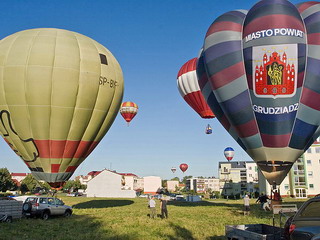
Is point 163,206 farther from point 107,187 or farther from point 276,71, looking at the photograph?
point 107,187

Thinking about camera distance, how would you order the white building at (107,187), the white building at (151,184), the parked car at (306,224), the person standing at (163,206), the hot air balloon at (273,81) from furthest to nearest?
the white building at (151,184) < the white building at (107,187) < the person standing at (163,206) < the hot air balloon at (273,81) < the parked car at (306,224)

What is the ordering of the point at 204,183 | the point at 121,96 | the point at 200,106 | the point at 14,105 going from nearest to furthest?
1. the point at 14,105
2. the point at 121,96
3. the point at 200,106
4. the point at 204,183

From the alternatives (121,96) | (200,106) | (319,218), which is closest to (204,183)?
(200,106)

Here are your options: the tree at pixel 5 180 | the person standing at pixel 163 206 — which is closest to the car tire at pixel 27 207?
the person standing at pixel 163 206

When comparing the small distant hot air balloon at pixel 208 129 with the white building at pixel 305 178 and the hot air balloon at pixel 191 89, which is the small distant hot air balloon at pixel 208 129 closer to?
the white building at pixel 305 178

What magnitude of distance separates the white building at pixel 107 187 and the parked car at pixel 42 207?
58682mm

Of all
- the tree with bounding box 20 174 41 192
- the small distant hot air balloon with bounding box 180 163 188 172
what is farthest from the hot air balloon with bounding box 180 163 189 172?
the tree with bounding box 20 174 41 192

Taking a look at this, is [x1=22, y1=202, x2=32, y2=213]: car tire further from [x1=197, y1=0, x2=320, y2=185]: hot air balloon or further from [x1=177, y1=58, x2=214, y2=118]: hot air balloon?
[x1=177, y1=58, x2=214, y2=118]: hot air balloon

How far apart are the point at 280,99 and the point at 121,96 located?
12995 millimetres

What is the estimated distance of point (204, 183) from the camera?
164750 millimetres

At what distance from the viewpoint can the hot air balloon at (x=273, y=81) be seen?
17547mm

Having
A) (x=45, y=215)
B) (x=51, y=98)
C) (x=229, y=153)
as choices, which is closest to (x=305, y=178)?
(x=229, y=153)

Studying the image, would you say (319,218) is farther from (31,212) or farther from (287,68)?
(31,212)

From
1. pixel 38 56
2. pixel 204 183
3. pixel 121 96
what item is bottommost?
pixel 204 183
